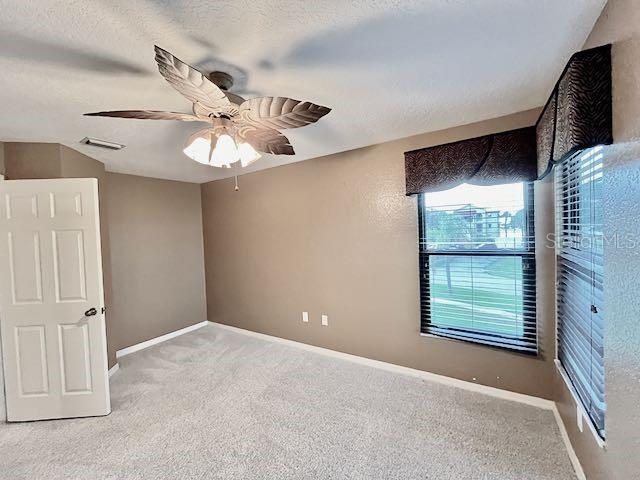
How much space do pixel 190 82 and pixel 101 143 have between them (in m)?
1.97

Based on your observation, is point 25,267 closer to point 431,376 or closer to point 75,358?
point 75,358

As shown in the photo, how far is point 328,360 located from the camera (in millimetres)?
3252

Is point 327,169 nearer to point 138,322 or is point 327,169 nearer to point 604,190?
point 604,190

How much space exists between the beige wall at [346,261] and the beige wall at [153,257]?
1.27ft

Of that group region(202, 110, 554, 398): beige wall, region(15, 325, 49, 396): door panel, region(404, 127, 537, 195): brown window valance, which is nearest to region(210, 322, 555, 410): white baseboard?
region(202, 110, 554, 398): beige wall

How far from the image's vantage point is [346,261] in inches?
126

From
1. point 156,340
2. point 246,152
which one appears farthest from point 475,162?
point 156,340

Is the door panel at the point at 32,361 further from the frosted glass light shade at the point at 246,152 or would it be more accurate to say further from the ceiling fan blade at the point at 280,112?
the ceiling fan blade at the point at 280,112

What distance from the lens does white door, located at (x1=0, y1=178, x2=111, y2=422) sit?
226 cm

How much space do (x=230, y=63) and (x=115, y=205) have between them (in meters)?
2.93

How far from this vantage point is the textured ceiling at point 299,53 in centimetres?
114

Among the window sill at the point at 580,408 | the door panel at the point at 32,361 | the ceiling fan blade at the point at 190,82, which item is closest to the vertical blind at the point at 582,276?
the window sill at the point at 580,408

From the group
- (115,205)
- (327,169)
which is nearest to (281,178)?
(327,169)

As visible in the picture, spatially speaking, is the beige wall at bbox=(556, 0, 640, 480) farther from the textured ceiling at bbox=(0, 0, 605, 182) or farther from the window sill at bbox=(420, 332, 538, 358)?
the window sill at bbox=(420, 332, 538, 358)
